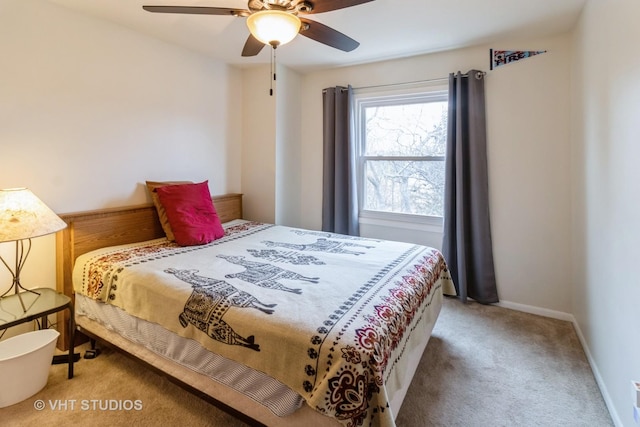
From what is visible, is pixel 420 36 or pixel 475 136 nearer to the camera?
pixel 420 36

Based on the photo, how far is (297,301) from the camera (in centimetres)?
151

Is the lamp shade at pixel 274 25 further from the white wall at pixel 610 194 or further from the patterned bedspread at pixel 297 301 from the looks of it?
the white wall at pixel 610 194

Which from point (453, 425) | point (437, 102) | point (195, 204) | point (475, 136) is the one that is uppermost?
point (437, 102)

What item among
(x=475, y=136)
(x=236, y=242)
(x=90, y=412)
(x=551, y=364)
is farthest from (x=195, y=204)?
(x=551, y=364)

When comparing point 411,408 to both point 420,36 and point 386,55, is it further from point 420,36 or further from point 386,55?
point 386,55

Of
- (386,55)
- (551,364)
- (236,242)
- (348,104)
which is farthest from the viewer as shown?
(348,104)

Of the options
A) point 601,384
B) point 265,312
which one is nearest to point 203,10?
point 265,312

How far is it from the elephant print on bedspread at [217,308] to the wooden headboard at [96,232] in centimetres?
113

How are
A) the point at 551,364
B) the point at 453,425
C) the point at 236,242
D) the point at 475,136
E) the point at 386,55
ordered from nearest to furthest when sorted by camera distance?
the point at 453,425, the point at 551,364, the point at 236,242, the point at 475,136, the point at 386,55

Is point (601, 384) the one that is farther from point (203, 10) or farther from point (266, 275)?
point (203, 10)

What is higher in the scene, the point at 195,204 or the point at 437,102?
the point at 437,102

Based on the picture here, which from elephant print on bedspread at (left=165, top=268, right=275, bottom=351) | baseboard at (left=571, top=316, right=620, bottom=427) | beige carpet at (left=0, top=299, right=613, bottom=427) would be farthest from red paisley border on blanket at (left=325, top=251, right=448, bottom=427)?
baseboard at (left=571, top=316, right=620, bottom=427)

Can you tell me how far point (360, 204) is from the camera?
12.0ft

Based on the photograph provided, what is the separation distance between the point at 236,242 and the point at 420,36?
2.29 metres
